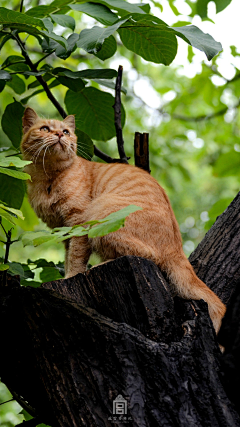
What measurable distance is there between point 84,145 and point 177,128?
4.68m

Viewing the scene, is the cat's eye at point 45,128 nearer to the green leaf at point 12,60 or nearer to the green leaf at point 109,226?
the green leaf at point 12,60

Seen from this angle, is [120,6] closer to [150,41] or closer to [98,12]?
[98,12]

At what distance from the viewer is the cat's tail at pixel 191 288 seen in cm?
205

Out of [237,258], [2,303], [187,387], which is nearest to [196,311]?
[187,387]

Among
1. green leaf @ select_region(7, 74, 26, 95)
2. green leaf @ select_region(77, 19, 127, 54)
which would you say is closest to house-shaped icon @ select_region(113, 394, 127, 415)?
green leaf @ select_region(77, 19, 127, 54)

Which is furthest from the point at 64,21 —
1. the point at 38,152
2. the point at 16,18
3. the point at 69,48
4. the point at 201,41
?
the point at 38,152

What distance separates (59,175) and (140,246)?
104cm

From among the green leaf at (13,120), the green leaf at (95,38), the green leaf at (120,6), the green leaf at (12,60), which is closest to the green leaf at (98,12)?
the green leaf at (120,6)

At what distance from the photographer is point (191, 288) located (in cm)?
210

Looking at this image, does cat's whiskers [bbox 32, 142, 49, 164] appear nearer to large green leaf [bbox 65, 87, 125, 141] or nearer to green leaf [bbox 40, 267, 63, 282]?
large green leaf [bbox 65, 87, 125, 141]

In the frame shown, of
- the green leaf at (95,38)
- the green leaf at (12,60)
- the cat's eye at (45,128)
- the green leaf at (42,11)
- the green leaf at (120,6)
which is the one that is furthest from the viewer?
the cat's eye at (45,128)

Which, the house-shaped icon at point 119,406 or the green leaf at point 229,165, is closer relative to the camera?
the house-shaped icon at point 119,406

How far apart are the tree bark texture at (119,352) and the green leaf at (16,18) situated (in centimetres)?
126

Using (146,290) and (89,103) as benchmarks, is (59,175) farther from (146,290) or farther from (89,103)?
(146,290)
